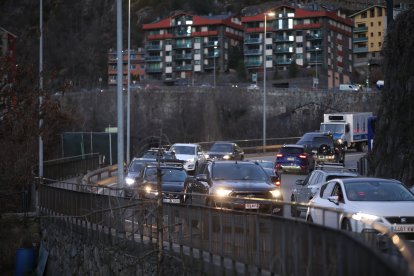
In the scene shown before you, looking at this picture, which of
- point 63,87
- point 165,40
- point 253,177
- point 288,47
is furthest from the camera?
point 165,40

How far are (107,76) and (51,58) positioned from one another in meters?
12.3

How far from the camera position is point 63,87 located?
25281mm

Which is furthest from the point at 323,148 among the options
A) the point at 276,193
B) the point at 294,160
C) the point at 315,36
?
the point at 315,36

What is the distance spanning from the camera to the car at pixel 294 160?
43.5m

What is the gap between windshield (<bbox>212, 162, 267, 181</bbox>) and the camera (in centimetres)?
2139

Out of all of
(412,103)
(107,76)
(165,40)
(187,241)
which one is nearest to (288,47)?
(165,40)

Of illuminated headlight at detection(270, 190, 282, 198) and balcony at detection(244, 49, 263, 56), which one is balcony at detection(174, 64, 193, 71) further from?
illuminated headlight at detection(270, 190, 282, 198)

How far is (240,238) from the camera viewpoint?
12.6m

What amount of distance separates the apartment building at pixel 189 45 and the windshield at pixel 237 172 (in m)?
129

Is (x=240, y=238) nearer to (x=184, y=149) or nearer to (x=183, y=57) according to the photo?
(x=184, y=149)

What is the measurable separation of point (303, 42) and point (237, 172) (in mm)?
123588

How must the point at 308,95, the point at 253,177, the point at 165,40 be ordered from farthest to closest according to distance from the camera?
the point at 165,40 → the point at 308,95 → the point at 253,177

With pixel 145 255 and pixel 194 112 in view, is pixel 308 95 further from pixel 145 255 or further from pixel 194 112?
pixel 145 255

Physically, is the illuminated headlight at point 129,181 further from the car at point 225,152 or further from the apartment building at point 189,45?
the apartment building at point 189,45
